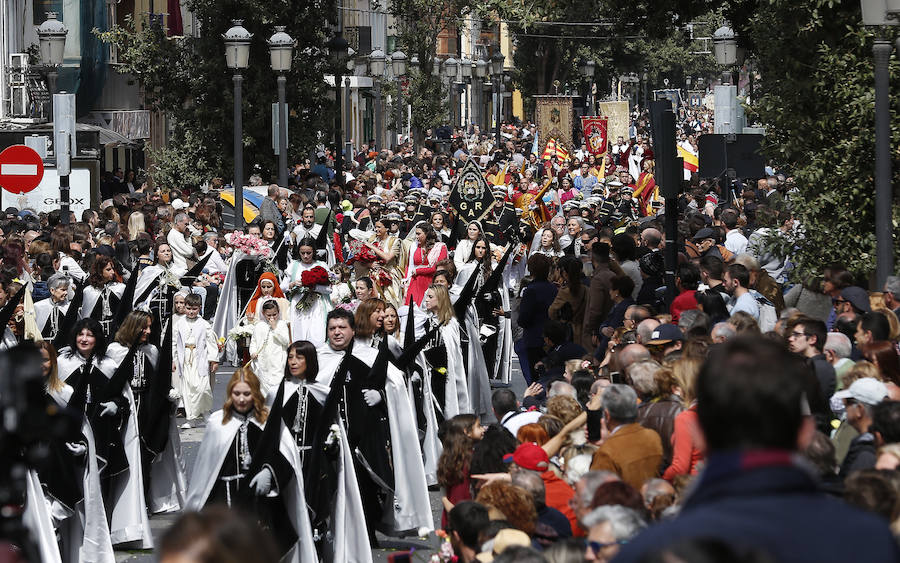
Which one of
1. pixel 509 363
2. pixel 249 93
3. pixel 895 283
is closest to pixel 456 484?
pixel 895 283

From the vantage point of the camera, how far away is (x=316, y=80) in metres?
32.8

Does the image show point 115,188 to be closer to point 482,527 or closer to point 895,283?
point 895,283

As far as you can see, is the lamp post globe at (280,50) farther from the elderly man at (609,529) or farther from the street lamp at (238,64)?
the elderly man at (609,529)

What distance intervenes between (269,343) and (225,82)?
59.5ft

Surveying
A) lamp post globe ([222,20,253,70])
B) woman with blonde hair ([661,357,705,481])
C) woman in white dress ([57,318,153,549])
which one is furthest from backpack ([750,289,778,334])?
lamp post globe ([222,20,253,70])

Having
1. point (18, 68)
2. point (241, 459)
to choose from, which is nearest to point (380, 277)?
point (241, 459)

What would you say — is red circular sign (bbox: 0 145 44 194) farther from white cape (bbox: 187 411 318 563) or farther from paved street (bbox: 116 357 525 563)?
white cape (bbox: 187 411 318 563)

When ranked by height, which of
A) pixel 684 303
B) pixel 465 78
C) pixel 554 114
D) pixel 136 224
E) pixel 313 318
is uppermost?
pixel 465 78

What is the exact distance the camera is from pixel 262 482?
9047mm

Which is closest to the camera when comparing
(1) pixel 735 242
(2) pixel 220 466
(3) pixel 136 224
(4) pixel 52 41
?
(2) pixel 220 466

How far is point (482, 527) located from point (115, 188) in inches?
1136

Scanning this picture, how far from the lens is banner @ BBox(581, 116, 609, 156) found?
4053 cm

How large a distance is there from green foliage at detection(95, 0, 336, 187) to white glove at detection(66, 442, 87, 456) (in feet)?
71.7

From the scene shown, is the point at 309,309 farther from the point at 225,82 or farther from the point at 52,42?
the point at 225,82
